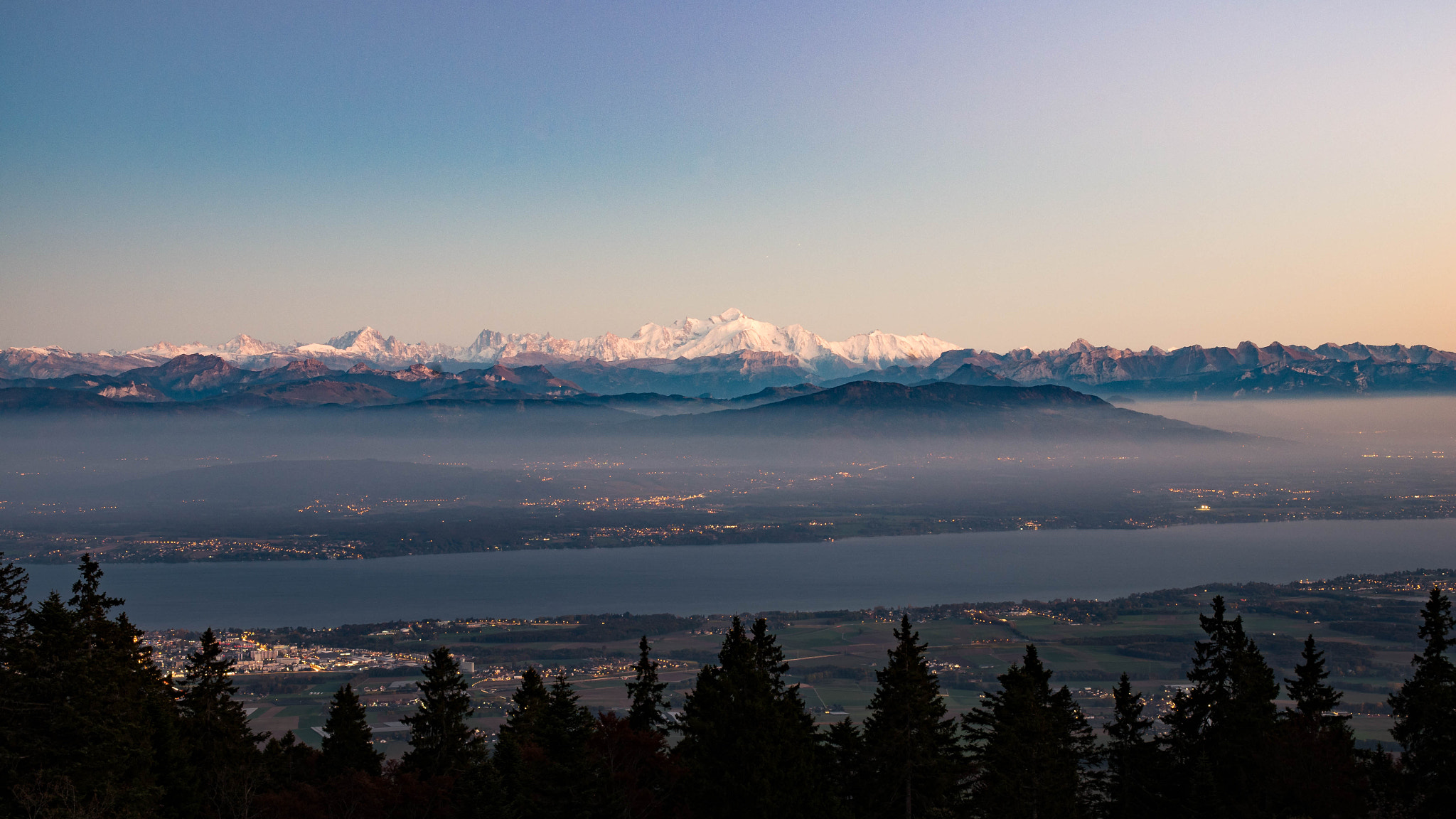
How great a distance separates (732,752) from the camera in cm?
3177

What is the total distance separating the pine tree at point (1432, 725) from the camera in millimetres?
33188

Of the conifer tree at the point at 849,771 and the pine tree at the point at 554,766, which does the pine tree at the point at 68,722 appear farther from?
the conifer tree at the point at 849,771

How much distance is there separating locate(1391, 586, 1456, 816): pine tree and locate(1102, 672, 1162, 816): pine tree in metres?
8.30

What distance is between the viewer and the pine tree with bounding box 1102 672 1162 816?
39.2 metres

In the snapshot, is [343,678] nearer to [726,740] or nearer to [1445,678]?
[726,740]

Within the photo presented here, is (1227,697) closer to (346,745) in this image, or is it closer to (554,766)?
(554,766)

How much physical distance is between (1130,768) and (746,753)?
17997 millimetres

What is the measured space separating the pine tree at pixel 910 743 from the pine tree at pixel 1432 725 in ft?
49.2

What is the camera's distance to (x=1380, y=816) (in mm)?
32656

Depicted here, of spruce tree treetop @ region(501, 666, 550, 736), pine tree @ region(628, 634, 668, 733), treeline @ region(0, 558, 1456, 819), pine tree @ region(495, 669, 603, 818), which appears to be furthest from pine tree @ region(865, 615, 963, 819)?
spruce tree treetop @ region(501, 666, 550, 736)

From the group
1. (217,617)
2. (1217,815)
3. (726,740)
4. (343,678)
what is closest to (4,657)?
(726,740)

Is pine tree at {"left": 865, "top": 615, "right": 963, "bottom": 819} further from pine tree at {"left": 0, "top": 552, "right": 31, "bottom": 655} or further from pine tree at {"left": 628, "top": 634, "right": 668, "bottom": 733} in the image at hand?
pine tree at {"left": 0, "top": 552, "right": 31, "bottom": 655}

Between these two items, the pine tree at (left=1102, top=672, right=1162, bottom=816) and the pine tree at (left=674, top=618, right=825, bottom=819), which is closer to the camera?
the pine tree at (left=674, top=618, right=825, bottom=819)

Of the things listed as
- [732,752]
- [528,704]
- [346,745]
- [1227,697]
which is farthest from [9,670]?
[1227,697]
